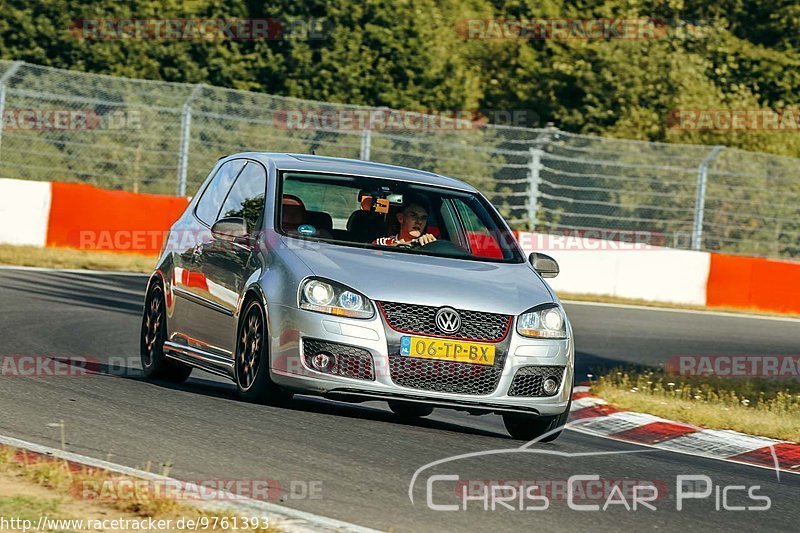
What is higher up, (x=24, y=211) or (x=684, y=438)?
(x=24, y=211)

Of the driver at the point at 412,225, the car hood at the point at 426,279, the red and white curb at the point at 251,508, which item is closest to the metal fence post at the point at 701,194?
the driver at the point at 412,225

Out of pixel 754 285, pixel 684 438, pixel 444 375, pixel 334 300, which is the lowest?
pixel 754 285

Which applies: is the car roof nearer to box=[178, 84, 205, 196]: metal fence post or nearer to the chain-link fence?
box=[178, 84, 205, 196]: metal fence post

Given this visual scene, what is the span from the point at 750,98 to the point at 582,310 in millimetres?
21310

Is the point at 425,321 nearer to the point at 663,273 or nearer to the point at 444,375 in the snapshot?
the point at 444,375

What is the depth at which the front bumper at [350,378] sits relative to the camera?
844 cm

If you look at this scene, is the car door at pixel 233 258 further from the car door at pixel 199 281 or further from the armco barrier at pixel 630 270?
the armco barrier at pixel 630 270

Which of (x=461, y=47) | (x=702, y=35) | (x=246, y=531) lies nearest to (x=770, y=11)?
(x=702, y=35)

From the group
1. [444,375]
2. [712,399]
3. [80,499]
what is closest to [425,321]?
Result: [444,375]

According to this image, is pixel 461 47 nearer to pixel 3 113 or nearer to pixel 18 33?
pixel 18 33

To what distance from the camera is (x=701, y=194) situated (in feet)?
83.6

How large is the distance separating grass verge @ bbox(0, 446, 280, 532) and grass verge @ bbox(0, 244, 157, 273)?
14464 mm

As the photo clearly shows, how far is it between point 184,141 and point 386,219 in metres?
15.3

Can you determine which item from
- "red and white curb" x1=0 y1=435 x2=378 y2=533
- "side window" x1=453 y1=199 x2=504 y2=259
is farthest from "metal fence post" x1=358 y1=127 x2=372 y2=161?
"red and white curb" x1=0 y1=435 x2=378 y2=533
